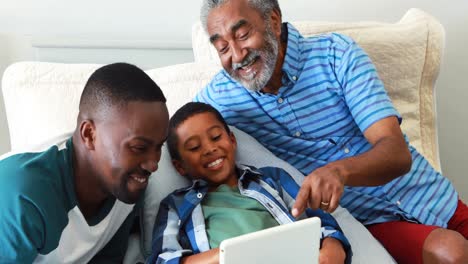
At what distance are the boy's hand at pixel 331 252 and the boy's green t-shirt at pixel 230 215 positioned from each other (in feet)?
0.41

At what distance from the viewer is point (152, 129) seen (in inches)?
40.7

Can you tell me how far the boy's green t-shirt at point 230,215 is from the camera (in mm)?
1173

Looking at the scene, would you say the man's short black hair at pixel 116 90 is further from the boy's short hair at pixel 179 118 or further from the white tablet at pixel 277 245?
the white tablet at pixel 277 245

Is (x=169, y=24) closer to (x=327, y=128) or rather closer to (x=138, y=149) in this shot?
(x=327, y=128)

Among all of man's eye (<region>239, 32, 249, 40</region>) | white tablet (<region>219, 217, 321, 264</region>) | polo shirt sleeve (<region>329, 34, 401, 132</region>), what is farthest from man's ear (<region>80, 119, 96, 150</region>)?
polo shirt sleeve (<region>329, 34, 401, 132</region>)

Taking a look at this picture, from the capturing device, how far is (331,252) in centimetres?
112

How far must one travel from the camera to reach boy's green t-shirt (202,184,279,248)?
1.17 meters

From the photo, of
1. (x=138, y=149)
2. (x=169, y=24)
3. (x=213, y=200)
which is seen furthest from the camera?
(x=169, y=24)

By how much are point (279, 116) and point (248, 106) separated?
0.09m

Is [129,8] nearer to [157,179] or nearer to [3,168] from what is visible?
[157,179]

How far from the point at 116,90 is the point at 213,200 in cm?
37

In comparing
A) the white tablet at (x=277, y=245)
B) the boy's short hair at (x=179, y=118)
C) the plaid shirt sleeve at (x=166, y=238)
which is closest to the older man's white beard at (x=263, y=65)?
the boy's short hair at (x=179, y=118)

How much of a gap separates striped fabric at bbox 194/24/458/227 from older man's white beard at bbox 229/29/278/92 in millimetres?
42

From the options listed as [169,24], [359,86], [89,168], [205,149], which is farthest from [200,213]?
[169,24]
